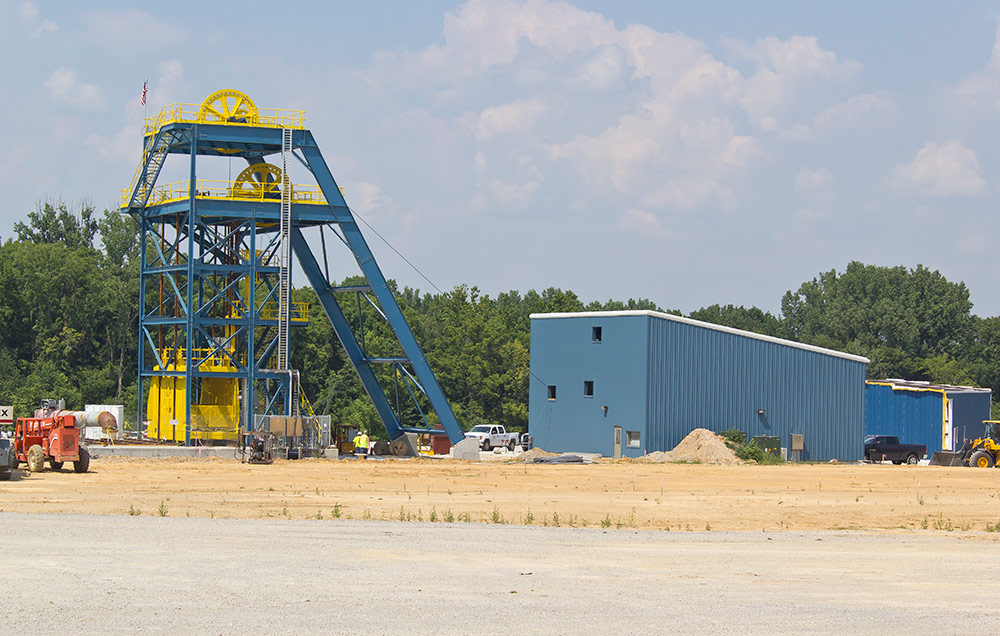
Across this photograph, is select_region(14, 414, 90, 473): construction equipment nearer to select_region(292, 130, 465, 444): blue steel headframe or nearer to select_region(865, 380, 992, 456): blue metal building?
select_region(292, 130, 465, 444): blue steel headframe

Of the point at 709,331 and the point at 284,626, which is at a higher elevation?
the point at 709,331

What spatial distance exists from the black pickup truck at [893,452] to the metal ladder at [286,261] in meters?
29.1

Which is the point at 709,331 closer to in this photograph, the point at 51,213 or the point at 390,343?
the point at 390,343

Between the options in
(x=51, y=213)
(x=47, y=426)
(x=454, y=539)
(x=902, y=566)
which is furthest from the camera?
(x=51, y=213)

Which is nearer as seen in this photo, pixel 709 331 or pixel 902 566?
pixel 902 566

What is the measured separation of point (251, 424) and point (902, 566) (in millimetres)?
37892

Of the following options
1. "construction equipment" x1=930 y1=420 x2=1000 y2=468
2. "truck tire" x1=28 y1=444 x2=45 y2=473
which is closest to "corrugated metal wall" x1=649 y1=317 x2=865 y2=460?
"construction equipment" x1=930 y1=420 x2=1000 y2=468

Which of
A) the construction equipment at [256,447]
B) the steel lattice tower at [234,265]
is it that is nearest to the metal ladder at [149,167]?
the steel lattice tower at [234,265]

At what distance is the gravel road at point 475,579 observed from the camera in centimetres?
1497

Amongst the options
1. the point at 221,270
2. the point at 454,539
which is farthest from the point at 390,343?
the point at 454,539

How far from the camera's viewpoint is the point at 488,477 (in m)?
42.6

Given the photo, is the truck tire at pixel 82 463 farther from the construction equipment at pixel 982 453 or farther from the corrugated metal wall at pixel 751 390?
the construction equipment at pixel 982 453

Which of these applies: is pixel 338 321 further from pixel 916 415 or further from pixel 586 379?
pixel 916 415

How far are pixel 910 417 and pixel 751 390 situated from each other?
17694 millimetres
